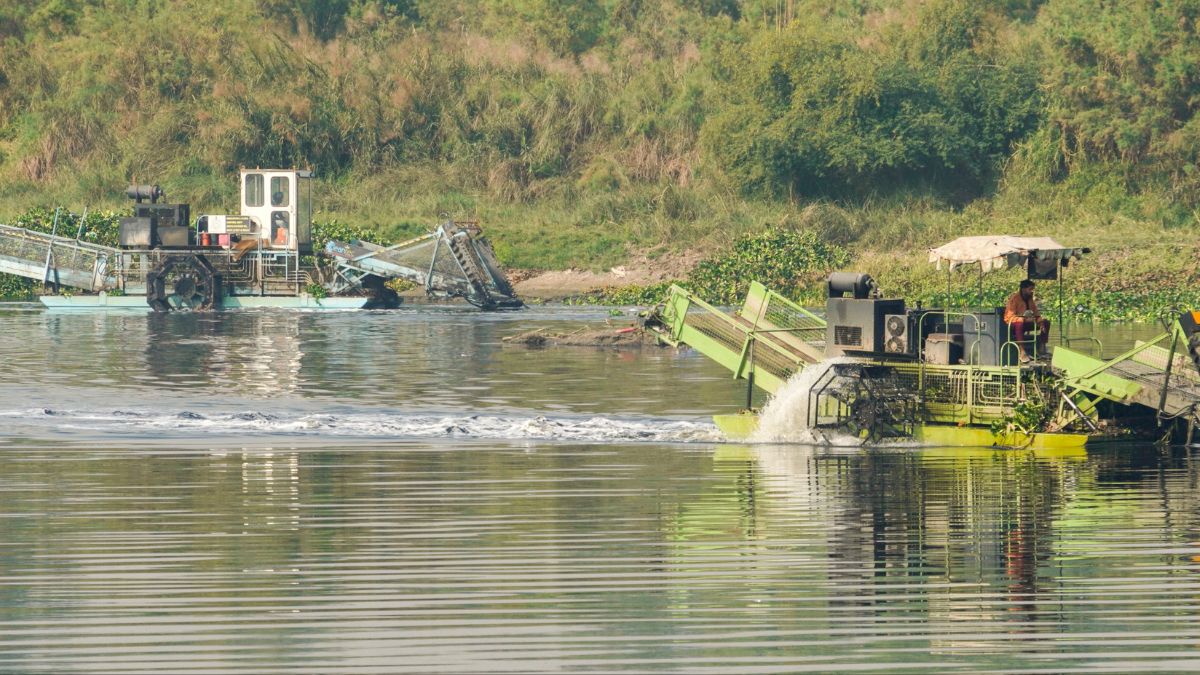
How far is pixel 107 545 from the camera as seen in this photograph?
16.3 metres

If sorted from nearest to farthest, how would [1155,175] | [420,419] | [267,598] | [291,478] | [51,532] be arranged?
[267,598] → [51,532] → [291,478] → [420,419] → [1155,175]

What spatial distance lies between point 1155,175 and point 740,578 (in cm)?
4760

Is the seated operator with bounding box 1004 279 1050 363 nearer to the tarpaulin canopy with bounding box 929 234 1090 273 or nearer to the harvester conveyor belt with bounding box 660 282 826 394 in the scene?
the tarpaulin canopy with bounding box 929 234 1090 273

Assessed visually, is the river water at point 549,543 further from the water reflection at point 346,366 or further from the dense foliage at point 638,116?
the dense foliage at point 638,116

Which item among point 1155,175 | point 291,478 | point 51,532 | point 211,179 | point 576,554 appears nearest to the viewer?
point 576,554

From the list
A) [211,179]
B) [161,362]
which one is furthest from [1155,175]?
[161,362]

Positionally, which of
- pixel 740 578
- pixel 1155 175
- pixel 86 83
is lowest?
pixel 740 578

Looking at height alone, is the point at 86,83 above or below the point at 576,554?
above

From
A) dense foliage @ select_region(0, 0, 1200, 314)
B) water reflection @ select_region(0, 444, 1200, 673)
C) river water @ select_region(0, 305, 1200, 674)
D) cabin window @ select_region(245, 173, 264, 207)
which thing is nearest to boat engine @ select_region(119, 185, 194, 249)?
cabin window @ select_region(245, 173, 264, 207)

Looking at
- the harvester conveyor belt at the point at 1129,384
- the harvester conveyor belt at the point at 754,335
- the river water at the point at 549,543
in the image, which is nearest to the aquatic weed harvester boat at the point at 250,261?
the river water at the point at 549,543

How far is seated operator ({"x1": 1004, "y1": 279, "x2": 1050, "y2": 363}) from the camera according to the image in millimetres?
23219

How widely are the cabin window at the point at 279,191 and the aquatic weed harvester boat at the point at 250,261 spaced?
27 mm

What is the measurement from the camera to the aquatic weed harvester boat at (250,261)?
2069 inches

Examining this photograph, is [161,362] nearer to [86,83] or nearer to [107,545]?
[107,545]
